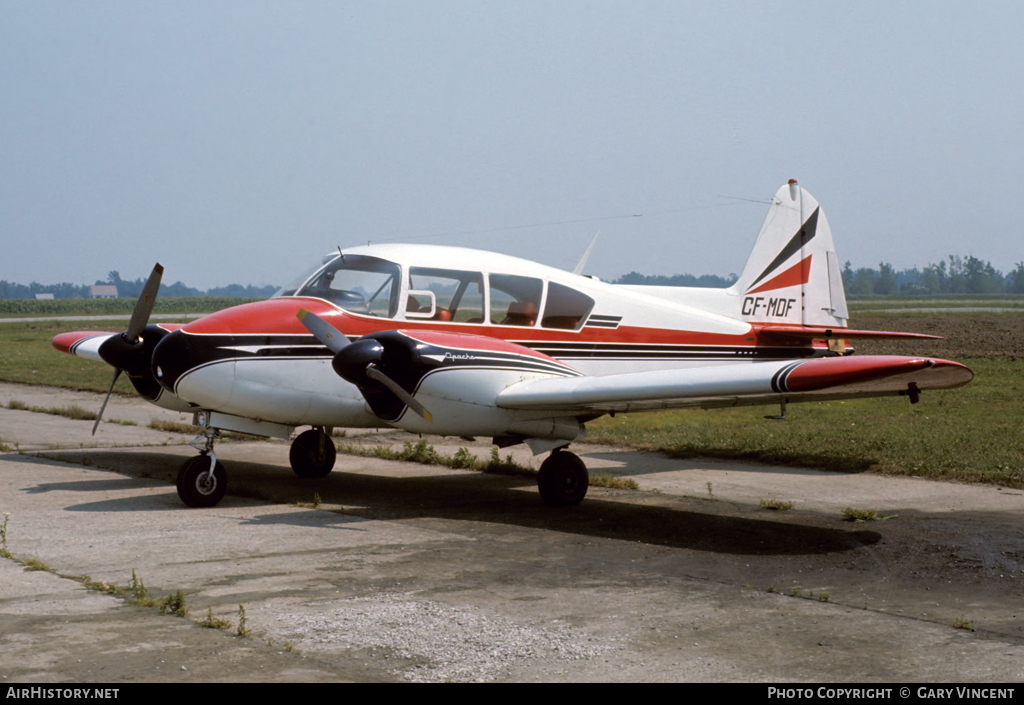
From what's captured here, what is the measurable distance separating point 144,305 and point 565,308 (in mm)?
4771

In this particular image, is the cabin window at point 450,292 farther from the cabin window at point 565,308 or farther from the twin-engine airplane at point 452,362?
the cabin window at point 565,308

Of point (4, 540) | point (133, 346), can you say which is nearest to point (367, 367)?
point (133, 346)

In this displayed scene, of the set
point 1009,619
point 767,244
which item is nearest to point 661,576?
point 1009,619

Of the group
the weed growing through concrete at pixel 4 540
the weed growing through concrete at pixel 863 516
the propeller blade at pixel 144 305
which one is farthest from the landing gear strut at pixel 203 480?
the weed growing through concrete at pixel 863 516

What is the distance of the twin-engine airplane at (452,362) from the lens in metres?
8.79

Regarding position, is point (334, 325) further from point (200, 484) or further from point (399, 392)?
point (200, 484)

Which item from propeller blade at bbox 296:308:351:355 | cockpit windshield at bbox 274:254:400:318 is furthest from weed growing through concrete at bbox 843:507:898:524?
propeller blade at bbox 296:308:351:355

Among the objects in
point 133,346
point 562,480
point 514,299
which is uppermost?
point 514,299

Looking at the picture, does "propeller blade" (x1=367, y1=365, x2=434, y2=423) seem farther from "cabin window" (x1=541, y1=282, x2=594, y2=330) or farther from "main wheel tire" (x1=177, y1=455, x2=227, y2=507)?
"cabin window" (x1=541, y1=282, x2=594, y2=330)

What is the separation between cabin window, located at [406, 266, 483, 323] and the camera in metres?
10.3

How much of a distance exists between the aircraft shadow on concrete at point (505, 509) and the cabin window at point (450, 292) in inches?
82.3

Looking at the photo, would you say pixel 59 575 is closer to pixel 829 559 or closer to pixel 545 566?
pixel 545 566

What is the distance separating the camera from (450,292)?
10.4 m
